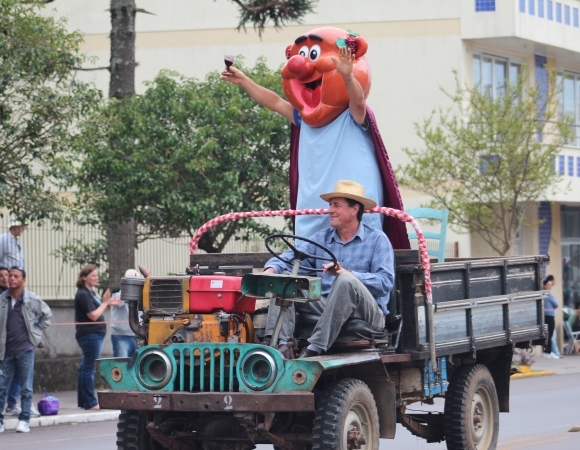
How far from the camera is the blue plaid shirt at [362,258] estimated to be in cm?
838

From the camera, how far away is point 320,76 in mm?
10219

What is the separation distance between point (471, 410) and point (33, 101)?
8363 mm

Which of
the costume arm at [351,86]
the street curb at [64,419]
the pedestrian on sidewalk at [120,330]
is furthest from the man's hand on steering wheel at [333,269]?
the pedestrian on sidewalk at [120,330]

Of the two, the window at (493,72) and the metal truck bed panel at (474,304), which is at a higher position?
the window at (493,72)

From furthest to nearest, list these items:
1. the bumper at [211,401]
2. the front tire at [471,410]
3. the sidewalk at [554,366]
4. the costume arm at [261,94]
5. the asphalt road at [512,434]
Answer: the sidewalk at [554,366] → the asphalt road at [512,434] → the costume arm at [261,94] → the front tire at [471,410] → the bumper at [211,401]

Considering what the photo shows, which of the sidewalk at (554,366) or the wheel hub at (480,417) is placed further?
the sidewalk at (554,366)

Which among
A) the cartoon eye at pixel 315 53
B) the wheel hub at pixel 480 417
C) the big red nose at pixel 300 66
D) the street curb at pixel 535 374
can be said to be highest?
the cartoon eye at pixel 315 53

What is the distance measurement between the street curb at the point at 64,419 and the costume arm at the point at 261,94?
226 inches

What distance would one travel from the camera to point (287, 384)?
293 inches

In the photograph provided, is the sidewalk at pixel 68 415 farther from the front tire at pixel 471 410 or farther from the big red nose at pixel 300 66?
the front tire at pixel 471 410

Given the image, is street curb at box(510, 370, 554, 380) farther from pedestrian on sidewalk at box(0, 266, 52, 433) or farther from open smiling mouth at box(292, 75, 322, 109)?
open smiling mouth at box(292, 75, 322, 109)

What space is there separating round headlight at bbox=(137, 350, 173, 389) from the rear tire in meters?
0.48

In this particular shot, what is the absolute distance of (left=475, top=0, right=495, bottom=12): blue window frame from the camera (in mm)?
27766

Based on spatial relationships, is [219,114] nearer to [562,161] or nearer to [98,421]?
[98,421]
